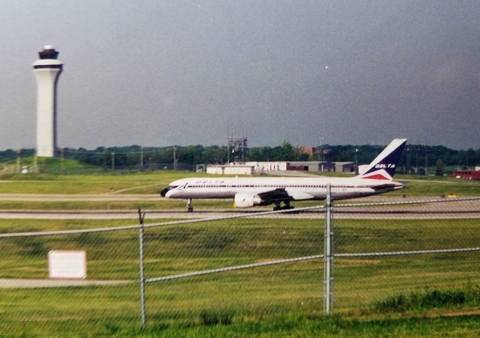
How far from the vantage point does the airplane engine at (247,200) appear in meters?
41.3

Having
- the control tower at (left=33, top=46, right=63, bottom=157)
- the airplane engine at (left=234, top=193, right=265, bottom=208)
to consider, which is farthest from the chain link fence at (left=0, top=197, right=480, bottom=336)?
the control tower at (left=33, top=46, right=63, bottom=157)

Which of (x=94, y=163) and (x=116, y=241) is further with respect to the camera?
(x=94, y=163)

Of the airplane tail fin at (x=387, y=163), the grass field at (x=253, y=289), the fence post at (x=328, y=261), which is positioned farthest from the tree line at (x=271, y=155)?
the fence post at (x=328, y=261)

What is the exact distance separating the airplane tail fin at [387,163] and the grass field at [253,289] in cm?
1943

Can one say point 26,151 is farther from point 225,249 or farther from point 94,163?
point 225,249

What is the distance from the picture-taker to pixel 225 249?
21312 millimetres

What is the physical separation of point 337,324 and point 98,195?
3985 cm

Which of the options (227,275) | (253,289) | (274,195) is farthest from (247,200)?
(253,289)

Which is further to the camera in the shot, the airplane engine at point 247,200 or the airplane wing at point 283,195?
the airplane wing at point 283,195

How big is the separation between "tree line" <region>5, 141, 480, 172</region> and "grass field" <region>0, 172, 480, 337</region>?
33.1 m

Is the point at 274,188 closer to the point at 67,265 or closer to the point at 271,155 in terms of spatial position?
the point at 271,155

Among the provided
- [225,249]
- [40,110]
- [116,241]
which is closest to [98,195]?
[116,241]

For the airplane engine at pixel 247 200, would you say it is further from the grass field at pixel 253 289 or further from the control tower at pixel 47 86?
the control tower at pixel 47 86

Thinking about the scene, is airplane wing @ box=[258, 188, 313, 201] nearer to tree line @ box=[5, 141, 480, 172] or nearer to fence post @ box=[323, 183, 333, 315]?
tree line @ box=[5, 141, 480, 172]
